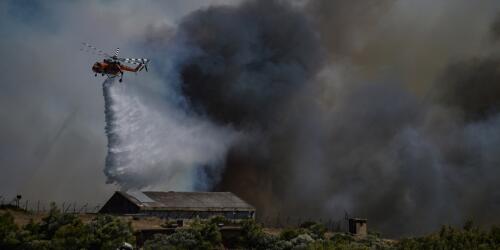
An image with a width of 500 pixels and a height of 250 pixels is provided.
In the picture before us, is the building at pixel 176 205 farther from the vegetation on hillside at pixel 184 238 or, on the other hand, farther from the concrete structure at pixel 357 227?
the concrete structure at pixel 357 227

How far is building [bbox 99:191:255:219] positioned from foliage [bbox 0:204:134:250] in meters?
21.4

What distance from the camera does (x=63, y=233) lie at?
54.4 meters

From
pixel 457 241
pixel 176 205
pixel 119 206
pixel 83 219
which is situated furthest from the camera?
pixel 176 205

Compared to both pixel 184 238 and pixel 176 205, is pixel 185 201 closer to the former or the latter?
pixel 176 205

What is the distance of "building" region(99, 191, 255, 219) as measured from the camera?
269 ft

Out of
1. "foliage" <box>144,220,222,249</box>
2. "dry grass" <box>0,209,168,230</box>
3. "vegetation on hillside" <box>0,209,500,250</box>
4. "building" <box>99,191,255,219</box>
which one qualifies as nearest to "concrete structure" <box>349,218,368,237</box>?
"vegetation on hillside" <box>0,209,500,250</box>

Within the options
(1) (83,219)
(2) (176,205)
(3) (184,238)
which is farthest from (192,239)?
(2) (176,205)

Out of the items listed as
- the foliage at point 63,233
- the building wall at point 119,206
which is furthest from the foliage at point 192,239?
the building wall at point 119,206

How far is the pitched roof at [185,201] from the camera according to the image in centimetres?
8264

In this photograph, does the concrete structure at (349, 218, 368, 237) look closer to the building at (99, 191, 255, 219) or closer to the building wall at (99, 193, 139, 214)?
the building at (99, 191, 255, 219)

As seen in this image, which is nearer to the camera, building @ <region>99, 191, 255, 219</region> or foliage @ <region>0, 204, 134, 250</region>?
foliage @ <region>0, 204, 134, 250</region>

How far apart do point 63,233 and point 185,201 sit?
33.7 metres

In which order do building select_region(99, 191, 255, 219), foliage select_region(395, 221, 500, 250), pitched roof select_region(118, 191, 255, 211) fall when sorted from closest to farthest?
foliage select_region(395, 221, 500, 250) → building select_region(99, 191, 255, 219) → pitched roof select_region(118, 191, 255, 211)

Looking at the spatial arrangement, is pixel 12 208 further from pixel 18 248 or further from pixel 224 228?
pixel 224 228
